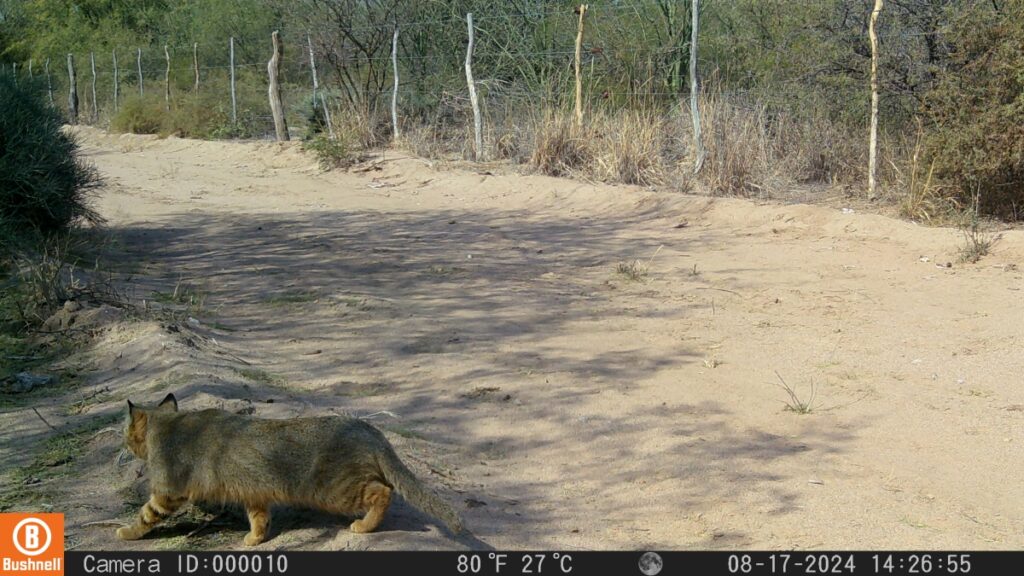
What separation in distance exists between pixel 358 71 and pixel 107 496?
17184 millimetres

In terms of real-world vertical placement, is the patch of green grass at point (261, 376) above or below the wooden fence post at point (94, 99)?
below

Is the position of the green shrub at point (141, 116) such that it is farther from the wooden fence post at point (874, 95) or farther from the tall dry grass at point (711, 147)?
the wooden fence post at point (874, 95)

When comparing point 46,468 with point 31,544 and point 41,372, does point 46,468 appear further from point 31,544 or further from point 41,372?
point 41,372

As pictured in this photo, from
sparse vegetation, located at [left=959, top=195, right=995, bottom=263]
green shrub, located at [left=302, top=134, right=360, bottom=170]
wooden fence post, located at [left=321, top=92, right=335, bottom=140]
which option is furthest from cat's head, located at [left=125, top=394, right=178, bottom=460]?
wooden fence post, located at [left=321, top=92, right=335, bottom=140]

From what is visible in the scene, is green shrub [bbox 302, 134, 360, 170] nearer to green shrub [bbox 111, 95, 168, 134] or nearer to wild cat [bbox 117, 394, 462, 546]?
green shrub [bbox 111, 95, 168, 134]

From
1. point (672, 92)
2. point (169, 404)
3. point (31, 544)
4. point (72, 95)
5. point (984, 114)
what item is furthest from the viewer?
point (72, 95)

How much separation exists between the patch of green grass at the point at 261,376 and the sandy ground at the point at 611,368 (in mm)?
23

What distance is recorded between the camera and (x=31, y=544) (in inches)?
123

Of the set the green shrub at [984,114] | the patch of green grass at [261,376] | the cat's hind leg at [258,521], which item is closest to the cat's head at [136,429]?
the cat's hind leg at [258,521]

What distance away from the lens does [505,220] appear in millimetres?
11461

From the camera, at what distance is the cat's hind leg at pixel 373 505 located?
10.6 feet

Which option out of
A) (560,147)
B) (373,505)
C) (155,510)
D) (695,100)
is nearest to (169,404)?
(155,510)
